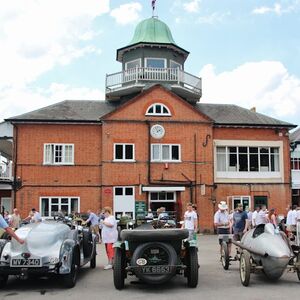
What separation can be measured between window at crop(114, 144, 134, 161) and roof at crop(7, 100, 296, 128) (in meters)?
2.16

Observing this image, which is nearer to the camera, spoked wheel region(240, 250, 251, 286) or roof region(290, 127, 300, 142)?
spoked wheel region(240, 250, 251, 286)

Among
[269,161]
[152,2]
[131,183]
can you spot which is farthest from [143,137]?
[152,2]

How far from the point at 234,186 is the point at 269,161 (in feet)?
10.1

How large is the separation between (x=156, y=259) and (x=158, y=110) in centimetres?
2096

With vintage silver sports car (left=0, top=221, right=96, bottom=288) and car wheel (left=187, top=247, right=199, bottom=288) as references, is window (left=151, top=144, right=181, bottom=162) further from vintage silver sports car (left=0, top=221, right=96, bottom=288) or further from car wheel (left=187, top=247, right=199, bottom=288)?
car wheel (left=187, top=247, right=199, bottom=288)

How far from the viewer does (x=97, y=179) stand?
29.3m

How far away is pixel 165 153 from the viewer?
29891 millimetres

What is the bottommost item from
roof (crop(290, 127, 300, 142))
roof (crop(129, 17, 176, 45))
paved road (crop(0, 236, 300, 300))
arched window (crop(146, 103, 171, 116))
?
paved road (crop(0, 236, 300, 300))

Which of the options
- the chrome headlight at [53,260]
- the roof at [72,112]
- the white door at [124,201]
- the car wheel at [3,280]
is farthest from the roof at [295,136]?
the car wheel at [3,280]

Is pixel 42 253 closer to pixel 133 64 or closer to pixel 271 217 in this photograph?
pixel 271 217

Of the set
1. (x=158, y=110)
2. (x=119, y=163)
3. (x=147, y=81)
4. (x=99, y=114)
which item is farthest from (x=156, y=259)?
(x=147, y=81)

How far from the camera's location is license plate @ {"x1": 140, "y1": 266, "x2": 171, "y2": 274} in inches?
381

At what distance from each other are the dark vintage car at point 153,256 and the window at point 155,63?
2494 cm

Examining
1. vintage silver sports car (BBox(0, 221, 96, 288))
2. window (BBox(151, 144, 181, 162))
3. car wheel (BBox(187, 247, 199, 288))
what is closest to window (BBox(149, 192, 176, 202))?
window (BBox(151, 144, 181, 162))
